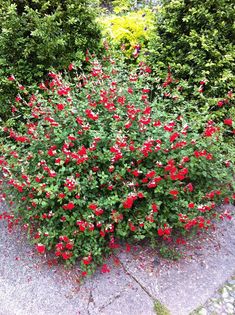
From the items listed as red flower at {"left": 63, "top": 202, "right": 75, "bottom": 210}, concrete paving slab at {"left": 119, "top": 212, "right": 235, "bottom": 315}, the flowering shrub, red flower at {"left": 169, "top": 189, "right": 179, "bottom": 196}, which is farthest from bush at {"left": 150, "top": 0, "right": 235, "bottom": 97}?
red flower at {"left": 63, "top": 202, "right": 75, "bottom": 210}

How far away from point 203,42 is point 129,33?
3.44 ft

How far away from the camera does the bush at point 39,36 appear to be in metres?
3.33

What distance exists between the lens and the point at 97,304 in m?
2.61

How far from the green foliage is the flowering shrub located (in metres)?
1.11

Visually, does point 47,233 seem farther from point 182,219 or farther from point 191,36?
point 191,36

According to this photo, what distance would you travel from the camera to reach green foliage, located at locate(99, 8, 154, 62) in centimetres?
414

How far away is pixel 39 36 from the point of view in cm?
334

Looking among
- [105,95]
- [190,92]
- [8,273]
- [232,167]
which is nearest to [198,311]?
[232,167]

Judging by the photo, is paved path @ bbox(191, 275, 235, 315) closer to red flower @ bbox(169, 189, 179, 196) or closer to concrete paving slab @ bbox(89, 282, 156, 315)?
concrete paving slab @ bbox(89, 282, 156, 315)

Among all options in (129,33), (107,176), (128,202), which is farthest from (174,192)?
(129,33)

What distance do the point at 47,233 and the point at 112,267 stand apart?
0.60 m

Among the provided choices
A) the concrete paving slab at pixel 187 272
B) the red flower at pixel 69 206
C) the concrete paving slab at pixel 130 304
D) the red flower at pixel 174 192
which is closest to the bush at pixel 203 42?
the red flower at pixel 174 192

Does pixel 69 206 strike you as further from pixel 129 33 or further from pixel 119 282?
pixel 129 33

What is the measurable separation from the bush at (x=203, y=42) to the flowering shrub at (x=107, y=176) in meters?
0.68
